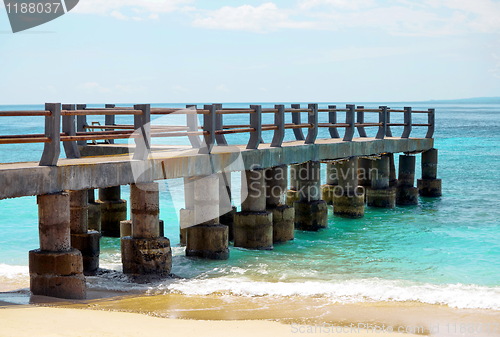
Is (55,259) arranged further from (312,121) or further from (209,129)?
(312,121)

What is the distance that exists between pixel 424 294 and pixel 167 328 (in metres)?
4.73

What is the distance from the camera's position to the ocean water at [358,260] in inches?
487

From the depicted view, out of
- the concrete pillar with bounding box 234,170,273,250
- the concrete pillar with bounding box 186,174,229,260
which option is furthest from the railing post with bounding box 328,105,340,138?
the concrete pillar with bounding box 186,174,229,260

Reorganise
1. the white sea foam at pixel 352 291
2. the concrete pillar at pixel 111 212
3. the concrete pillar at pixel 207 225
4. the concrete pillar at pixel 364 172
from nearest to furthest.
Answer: the white sea foam at pixel 352 291 → the concrete pillar at pixel 207 225 → the concrete pillar at pixel 111 212 → the concrete pillar at pixel 364 172

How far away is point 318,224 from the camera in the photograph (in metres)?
18.7

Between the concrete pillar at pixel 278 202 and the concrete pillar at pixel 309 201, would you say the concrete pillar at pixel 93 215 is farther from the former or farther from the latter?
the concrete pillar at pixel 309 201

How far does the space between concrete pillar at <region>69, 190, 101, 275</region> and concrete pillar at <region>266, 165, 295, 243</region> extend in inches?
169

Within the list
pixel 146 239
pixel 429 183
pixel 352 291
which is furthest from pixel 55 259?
pixel 429 183

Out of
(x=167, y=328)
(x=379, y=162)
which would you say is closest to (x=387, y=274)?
(x=167, y=328)

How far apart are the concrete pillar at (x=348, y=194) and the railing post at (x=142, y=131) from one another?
356 inches

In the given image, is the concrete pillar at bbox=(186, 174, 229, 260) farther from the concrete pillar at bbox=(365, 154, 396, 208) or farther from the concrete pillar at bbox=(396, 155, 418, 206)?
the concrete pillar at bbox=(396, 155, 418, 206)

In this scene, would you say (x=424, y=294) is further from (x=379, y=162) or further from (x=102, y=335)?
(x=379, y=162)

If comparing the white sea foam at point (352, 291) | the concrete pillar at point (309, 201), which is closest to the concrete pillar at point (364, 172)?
the concrete pillar at point (309, 201)

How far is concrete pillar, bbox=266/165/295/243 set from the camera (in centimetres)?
1697
